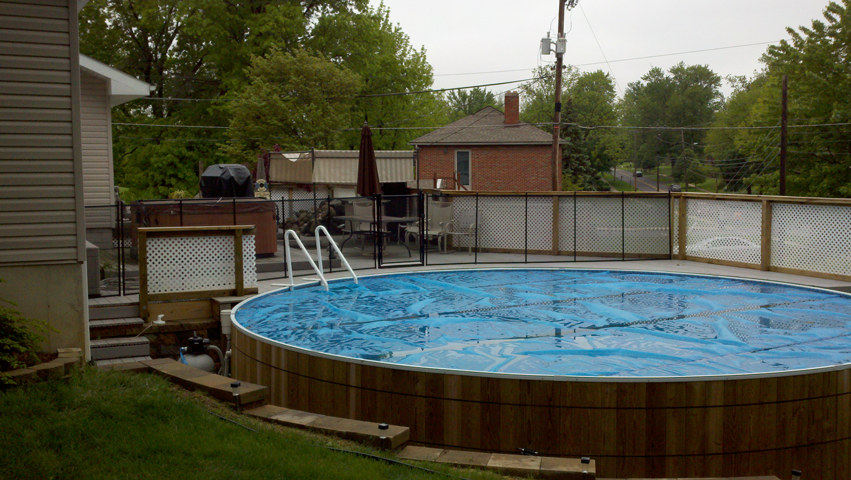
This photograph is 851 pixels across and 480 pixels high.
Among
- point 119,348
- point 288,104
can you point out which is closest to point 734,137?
point 288,104

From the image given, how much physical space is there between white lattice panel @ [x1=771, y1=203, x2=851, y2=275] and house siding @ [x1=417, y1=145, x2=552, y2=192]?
70.8 ft

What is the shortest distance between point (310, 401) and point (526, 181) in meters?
29.2

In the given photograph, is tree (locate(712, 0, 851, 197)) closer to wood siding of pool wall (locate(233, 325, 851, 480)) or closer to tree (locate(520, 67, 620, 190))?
tree (locate(520, 67, 620, 190))

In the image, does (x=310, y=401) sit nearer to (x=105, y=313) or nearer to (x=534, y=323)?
(x=534, y=323)

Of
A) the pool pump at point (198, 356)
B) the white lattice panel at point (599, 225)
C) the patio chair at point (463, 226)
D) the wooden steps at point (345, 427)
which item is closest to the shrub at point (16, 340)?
the wooden steps at point (345, 427)

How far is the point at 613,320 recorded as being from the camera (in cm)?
882

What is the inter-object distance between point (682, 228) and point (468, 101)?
8639 cm

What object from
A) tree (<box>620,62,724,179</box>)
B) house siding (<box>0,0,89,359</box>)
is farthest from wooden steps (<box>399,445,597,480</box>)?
tree (<box>620,62,724,179</box>)

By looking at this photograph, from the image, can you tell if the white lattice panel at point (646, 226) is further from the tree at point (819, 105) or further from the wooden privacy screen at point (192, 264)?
the tree at point (819, 105)

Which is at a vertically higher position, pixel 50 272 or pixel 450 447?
pixel 50 272

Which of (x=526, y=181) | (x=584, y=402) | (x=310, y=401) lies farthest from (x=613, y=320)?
(x=526, y=181)

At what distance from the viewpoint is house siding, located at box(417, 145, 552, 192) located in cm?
3428

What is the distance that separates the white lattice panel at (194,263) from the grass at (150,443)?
4.60 m

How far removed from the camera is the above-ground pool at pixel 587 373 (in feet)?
18.0
